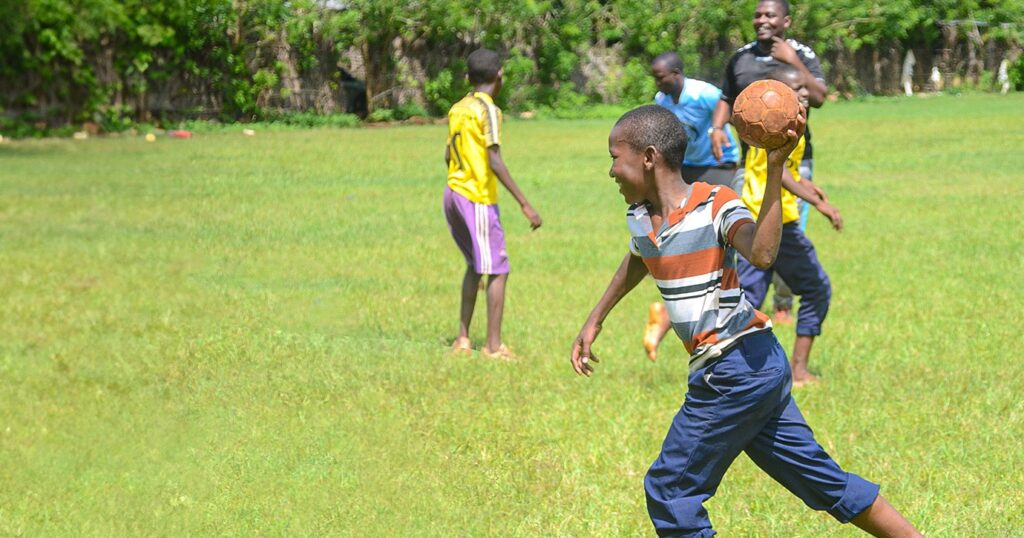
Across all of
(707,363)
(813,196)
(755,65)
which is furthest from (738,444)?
(755,65)

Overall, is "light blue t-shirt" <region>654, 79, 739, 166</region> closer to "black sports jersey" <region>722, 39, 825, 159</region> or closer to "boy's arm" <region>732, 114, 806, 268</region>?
"black sports jersey" <region>722, 39, 825, 159</region>

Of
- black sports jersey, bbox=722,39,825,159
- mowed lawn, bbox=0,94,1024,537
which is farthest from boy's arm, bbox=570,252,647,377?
black sports jersey, bbox=722,39,825,159

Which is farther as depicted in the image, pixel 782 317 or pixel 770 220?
pixel 782 317

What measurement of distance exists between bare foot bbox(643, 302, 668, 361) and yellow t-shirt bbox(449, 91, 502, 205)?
3.91ft

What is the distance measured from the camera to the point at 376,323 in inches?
352

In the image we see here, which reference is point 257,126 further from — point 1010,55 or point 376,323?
point 1010,55

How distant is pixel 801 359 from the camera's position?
7098mm

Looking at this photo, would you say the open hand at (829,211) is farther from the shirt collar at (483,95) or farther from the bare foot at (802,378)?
the shirt collar at (483,95)

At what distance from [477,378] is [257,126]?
2115 cm

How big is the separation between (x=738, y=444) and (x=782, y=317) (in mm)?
5156

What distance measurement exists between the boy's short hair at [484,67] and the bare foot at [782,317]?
2631 millimetres

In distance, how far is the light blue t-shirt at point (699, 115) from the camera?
8867 millimetres

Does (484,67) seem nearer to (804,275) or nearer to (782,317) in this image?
(804,275)

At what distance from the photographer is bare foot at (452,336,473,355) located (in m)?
8.01
